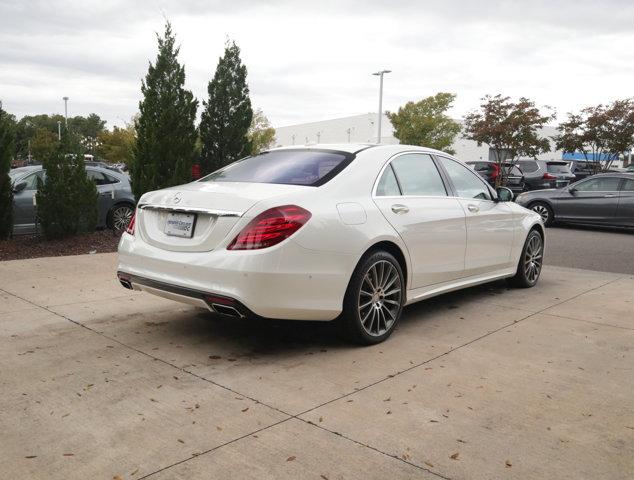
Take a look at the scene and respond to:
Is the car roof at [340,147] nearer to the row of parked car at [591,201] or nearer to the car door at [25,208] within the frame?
the car door at [25,208]

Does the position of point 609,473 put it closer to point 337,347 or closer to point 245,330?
point 337,347

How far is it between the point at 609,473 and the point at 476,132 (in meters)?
32.3

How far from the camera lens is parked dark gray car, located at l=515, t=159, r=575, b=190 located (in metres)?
Result: 26.6

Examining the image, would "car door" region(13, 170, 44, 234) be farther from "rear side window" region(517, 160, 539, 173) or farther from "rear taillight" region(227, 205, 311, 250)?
"rear side window" region(517, 160, 539, 173)

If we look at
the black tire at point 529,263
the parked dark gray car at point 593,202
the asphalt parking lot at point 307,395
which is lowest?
the asphalt parking lot at point 307,395

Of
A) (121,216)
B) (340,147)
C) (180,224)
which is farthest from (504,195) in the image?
(121,216)

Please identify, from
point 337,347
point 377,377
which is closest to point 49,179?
point 337,347

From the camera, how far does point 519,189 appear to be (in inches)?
1056

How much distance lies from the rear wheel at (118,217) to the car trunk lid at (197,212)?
305 inches

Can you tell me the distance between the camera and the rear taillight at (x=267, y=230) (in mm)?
4219

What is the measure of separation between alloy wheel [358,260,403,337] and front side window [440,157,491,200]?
4.98 ft

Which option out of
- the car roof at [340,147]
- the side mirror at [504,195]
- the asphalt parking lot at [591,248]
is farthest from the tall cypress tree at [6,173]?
the asphalt parking lot at [591,248]

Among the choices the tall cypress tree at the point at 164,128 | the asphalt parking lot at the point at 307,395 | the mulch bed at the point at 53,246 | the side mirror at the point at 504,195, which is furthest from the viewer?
the tall cypress tree at the point at 164,128

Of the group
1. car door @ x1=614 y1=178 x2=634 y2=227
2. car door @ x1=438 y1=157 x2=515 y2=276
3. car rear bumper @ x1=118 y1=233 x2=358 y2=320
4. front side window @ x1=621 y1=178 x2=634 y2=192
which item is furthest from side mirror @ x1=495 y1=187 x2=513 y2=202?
front side window @ x1=621 y1=178 x2=634 y2=192
